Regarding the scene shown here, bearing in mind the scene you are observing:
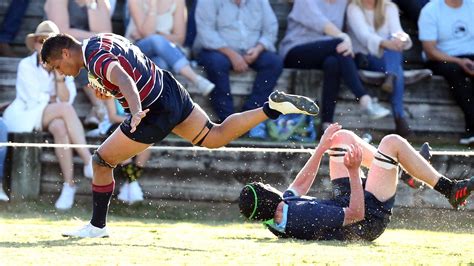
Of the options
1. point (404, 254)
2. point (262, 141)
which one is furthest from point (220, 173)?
point (404, 254)

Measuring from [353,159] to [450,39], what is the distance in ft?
15.7

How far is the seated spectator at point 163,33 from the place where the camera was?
1157 centimetres

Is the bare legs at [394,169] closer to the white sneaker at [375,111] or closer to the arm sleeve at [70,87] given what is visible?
the white sneaker at [375,111]

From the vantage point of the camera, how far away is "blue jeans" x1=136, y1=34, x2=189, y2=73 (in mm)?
11578

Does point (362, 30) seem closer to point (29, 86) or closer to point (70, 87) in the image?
point (70, 87)

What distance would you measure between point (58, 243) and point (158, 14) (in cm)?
485

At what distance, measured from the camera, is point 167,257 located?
6.80 m

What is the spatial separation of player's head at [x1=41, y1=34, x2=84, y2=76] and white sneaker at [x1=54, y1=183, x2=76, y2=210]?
125 inches

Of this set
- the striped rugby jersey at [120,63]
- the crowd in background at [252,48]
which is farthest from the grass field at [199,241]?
the striped rugby jersey at [120,63]

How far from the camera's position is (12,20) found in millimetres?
12461

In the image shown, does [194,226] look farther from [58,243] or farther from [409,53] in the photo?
[409,53]

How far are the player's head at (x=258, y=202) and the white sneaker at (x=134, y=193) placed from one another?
10.6ft

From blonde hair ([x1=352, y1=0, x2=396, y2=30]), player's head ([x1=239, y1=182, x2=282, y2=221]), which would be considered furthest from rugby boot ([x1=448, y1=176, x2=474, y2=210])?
blonde hair ([x1=352, y1=0, x2=396, y2=30])

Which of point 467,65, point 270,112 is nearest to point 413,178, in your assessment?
point 270,112
